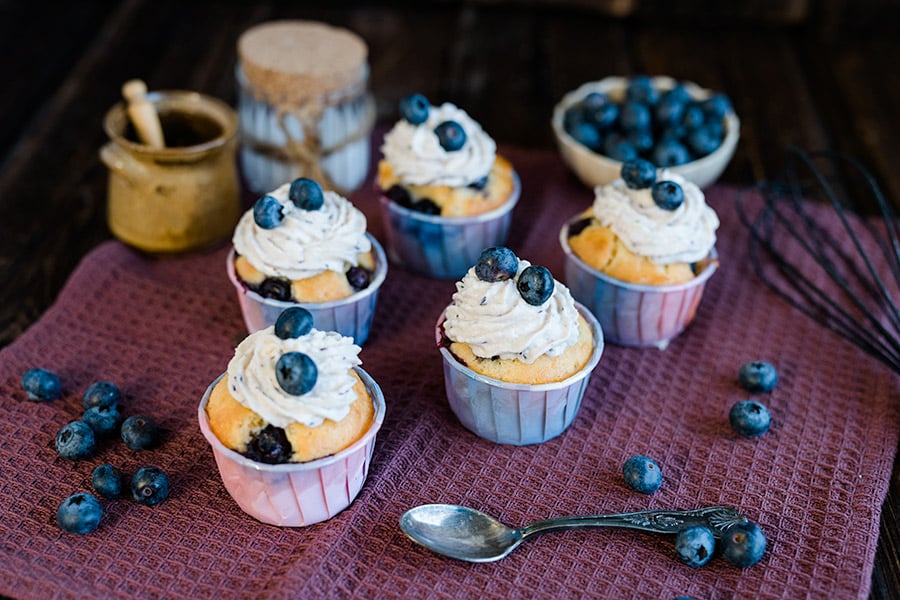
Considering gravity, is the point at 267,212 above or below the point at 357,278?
above

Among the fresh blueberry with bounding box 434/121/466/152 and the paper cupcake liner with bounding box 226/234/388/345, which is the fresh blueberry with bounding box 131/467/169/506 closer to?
the paper cupcake liner with bounding box 226/234/388/345

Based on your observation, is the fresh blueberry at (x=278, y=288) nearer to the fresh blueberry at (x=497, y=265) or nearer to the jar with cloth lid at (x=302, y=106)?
the fresh blueberry at (x=497, y=265)

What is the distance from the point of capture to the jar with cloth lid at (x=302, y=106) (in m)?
2.49

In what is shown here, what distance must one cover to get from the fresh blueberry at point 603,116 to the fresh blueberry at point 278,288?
1.10 metres

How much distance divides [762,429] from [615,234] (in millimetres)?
525

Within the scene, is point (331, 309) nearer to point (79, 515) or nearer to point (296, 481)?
point (296, 481)

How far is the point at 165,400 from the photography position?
2.01 meters

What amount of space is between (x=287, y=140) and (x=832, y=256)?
4.81 ft

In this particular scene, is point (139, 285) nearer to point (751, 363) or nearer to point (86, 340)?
point (86, 340)

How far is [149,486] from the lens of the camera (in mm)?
1742

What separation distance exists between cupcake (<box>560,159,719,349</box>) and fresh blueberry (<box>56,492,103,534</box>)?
3.73ft

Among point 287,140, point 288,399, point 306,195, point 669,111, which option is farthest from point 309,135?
point 288,399

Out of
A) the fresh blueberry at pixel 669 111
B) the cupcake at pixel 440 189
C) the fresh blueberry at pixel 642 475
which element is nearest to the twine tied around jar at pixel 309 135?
the cupcake at pixel 440 189

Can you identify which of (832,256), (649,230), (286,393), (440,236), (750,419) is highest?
(286,393)
